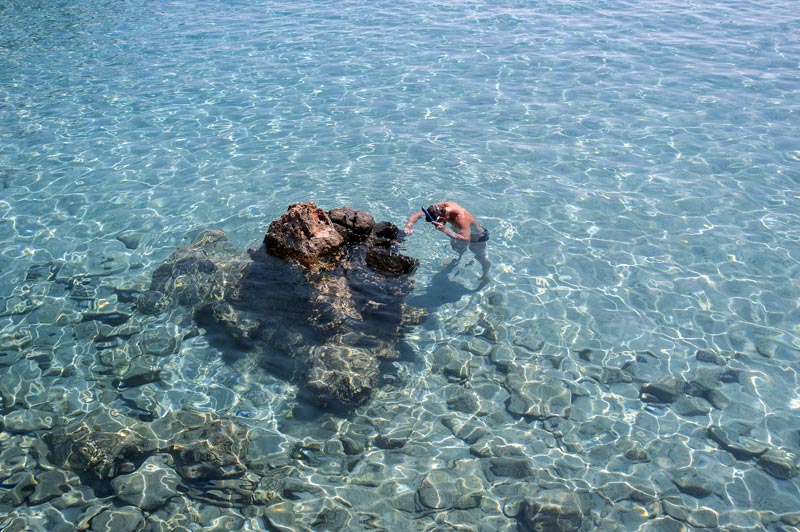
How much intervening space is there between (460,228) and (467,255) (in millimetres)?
756

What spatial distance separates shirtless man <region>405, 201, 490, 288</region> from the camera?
31.3 ft

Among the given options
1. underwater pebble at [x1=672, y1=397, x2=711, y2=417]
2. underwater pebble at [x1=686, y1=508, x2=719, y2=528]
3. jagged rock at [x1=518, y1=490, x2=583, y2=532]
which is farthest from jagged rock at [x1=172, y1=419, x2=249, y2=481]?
underwater pebble at [x1=672, y1=397, x2=711, y2=417]

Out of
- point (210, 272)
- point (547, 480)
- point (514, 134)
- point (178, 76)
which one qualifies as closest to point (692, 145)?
point (514, 134)

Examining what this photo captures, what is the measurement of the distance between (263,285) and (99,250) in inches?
137

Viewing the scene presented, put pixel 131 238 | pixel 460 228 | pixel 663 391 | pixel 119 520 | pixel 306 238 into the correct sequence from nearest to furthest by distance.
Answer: pixel 119 520 → pixel 663 391 → pixel 306 238 → pixel 460 228 → pixel 131 238

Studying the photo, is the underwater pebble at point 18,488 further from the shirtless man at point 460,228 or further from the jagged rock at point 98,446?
the shirtless man at point 460,228

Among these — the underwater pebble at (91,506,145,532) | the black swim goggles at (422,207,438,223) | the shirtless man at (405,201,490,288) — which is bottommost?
the underwater pebble at (91,506,145,532)

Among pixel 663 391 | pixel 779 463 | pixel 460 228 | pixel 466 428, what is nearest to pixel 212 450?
pixel 466 428

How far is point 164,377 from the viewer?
8.01 m

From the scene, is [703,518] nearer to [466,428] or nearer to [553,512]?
[553,512]

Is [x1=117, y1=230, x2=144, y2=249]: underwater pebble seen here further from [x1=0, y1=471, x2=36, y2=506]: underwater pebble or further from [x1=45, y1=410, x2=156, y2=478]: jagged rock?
[x1=0, y1=471, x2=36, y2=506]: underwater pebble

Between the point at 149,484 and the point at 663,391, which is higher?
the point at 663,391

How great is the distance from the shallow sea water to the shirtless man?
328 mm

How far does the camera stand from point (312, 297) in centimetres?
840
